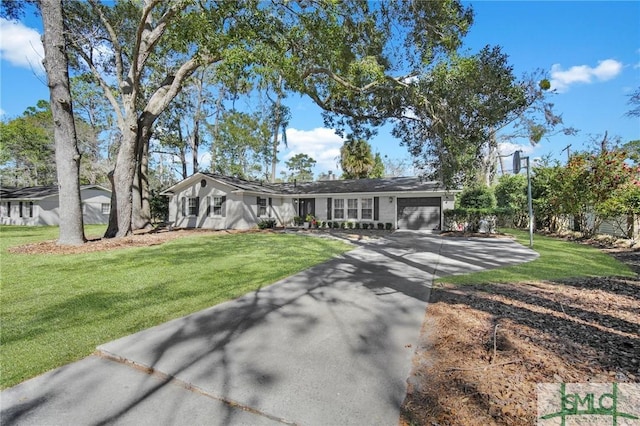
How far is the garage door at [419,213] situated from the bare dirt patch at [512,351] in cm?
1399

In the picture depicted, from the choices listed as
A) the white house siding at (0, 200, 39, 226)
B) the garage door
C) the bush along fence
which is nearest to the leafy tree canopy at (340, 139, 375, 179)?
the garage door

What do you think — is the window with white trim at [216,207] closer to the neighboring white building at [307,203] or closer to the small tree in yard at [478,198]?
the neighboring white building at [307,203]

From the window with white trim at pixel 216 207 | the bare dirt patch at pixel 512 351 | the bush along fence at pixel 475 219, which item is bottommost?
the bare dirt patch at pixel 512 351

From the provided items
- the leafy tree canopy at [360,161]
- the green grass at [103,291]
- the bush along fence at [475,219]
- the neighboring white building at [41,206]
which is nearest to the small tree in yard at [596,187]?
the bush along fence at [475,219]

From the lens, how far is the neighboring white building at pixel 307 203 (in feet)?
62.7

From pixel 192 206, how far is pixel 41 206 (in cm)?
1359

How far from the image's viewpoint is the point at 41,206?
23.9 meters

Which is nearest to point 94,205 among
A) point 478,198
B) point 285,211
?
point 285,211

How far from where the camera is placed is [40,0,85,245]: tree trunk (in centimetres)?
1056

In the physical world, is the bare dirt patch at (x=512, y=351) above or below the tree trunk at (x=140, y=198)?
below

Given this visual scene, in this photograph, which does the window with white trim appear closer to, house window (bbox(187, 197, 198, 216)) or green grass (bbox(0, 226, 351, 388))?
house window (bbox(187, 197, 198, 216))

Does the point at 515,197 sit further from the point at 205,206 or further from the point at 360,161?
the point at 205,206

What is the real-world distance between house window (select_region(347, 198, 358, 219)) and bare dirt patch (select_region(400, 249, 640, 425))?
15642 mm

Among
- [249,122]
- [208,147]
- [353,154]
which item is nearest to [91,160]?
[208,147]
